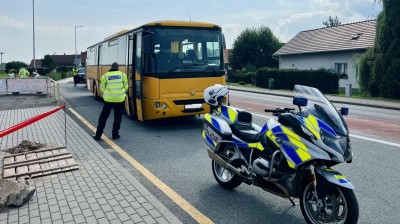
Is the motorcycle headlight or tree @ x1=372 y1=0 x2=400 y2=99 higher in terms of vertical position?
tree @ x1=372 y1=0 x2=400 y2=99

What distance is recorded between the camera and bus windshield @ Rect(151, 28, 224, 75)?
1039 centimetres

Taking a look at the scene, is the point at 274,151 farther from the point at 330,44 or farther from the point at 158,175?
the point at 330,44

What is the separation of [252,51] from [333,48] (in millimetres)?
20387

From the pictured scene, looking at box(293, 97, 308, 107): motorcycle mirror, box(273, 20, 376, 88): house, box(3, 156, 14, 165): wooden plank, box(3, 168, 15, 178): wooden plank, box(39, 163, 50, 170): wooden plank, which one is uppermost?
box(273, 20, 376, 88): house

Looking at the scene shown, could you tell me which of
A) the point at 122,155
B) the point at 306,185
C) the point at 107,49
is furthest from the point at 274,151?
the point at 107,49

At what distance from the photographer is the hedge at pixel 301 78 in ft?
93.8

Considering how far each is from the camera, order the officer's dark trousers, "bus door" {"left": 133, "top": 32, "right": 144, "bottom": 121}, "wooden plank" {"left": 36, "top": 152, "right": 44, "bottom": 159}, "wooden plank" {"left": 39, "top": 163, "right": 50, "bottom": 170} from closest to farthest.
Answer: "wooden plank" {"left": 39, "top": 163, "right": 50, "bottom": 170}
"wooden plank" {"left": 36, "top": 152, "right": 44, "bottom": 159}
the officer's dark trousers
"bus door" {"left": 133, "top": 32, "right": 144, "bottom": 121}

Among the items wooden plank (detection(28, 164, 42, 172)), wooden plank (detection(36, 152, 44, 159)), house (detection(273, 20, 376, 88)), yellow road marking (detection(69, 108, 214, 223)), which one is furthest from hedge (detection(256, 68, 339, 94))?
wooden plank (detection(28, 164, 42, 172))

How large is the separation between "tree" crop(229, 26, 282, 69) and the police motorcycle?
165ft

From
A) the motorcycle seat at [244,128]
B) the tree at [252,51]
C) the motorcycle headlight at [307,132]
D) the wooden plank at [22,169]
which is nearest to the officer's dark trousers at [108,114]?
the wooden plank at [22,169]

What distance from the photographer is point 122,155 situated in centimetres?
770

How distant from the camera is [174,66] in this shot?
412 inches

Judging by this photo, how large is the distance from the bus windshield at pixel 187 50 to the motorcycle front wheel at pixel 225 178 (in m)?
5.04

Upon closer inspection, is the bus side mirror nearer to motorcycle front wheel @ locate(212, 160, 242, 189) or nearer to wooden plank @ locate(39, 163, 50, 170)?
wooden plank @ locate(39, 163, 50, 170)
